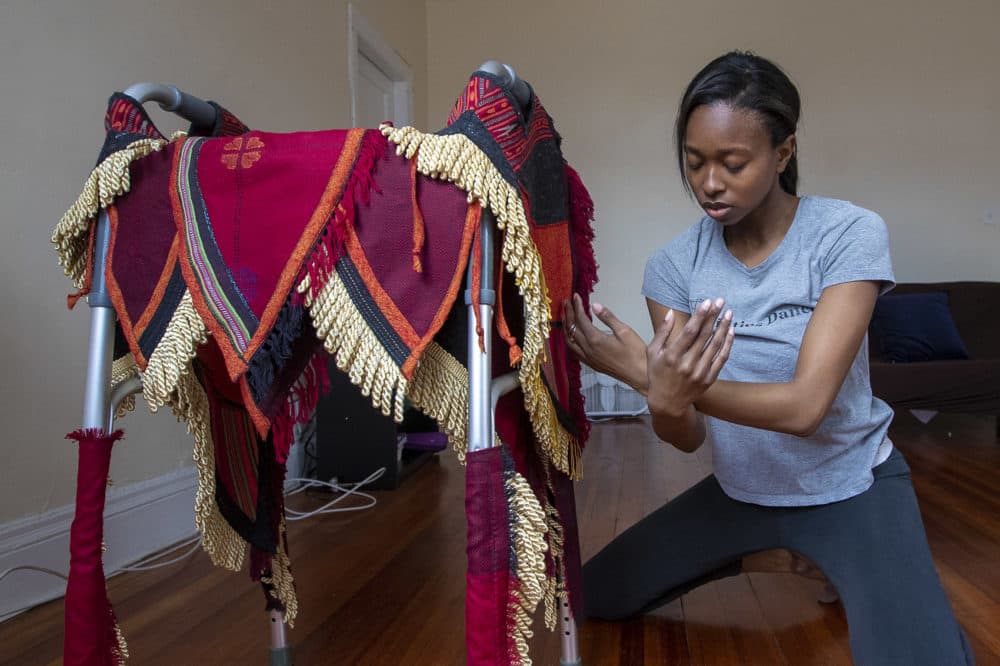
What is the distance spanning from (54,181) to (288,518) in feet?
3.83

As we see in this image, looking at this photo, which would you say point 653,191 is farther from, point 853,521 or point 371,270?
point 371,270

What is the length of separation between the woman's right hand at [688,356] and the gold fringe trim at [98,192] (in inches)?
26.3

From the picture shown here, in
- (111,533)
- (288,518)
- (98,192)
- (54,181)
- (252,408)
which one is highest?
(54,181)

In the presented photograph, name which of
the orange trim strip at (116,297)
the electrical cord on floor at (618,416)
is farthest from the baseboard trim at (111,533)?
the electrical cord on floor at (618,416)

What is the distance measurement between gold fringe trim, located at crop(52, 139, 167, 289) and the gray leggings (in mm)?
1098

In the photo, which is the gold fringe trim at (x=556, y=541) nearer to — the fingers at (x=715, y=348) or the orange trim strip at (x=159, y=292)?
the fingers at (x=715, y=348)

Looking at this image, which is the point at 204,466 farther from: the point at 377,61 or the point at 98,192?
the point at 377,61

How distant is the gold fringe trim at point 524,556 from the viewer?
809 mm

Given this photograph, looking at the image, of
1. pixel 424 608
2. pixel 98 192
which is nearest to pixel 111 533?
pixel 424 608

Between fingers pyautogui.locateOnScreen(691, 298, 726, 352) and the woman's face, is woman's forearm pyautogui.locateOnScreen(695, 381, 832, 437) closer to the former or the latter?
fingers pyautogui.locateOnScreen(691, 298, 726, 352)

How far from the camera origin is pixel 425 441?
3158 millimetres

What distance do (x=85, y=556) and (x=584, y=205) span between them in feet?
2.68

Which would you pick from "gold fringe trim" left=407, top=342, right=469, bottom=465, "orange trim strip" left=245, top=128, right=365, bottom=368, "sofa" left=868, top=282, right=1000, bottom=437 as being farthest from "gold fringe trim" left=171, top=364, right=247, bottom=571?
"sofa" left=868, top=282, right=1000, bottom=437

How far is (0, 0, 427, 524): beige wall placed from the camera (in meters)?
1.59
